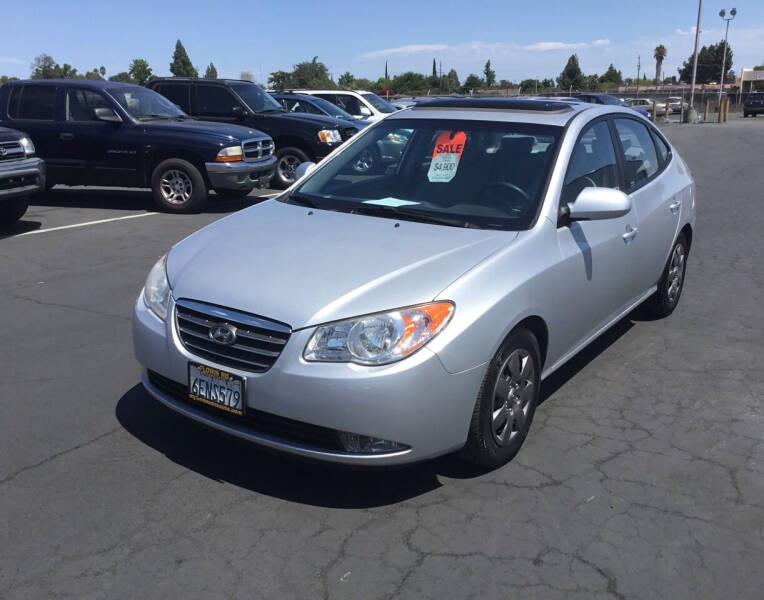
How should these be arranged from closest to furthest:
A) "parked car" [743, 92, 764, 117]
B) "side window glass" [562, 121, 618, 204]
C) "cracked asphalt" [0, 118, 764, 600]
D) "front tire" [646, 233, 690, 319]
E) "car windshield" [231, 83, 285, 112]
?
1. "cracked asphalt" [0, 118, 764, 600]
2. "side window glass" [562, 121, 618, 204]
3. "front tire" [646, 233, 690, 319]
4. "car windshield" [231, 83, 285, 112]
5. "parked car" [743, 92, 764, 117]

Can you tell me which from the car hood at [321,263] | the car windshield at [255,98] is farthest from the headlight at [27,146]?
the car hood at [321,263]

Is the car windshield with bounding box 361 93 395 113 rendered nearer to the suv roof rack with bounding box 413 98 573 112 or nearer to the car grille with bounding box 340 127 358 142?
the car grille with bounding box 340 127 358 142

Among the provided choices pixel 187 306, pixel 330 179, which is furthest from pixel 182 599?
pixel 330 179

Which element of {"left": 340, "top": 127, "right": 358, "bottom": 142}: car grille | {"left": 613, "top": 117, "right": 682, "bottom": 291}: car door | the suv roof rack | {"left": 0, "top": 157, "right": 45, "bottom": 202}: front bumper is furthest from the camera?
{"left": 340, "top": 127, "right": 358, "bottom": 142}: car grille

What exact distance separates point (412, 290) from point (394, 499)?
0.97 meters

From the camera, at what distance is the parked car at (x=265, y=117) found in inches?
517

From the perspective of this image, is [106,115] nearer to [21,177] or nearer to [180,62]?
[21,177]

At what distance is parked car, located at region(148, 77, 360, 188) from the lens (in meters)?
13.1

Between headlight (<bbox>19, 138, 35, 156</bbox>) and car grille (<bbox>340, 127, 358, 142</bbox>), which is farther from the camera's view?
car grille (<bbox>340, 127, 358, 142</bbox>)

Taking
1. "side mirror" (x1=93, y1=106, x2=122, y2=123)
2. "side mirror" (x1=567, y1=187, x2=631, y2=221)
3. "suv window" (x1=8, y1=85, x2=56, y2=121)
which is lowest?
"side mirror" (x1=567, y1=187, x2=631, y2=221)

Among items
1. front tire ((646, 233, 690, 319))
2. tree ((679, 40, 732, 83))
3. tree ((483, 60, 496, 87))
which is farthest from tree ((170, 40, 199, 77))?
front tire ((646, 233, 690, 319))

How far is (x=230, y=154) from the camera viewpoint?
10.8m

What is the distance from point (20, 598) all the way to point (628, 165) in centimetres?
440

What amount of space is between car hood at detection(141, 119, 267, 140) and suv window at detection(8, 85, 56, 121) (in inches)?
60.6
